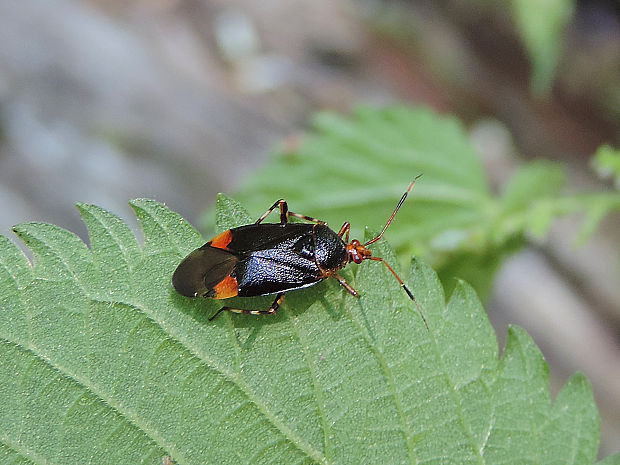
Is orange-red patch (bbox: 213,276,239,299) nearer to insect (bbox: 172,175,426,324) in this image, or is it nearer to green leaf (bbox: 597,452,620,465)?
insect (bbox: 172,175,426,324)

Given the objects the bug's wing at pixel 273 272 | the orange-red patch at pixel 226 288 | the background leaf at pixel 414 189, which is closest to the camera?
the orange-red patch at pixel 226 288

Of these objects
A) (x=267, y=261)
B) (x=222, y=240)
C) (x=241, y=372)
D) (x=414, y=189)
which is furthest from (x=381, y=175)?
(x=241, y=372)

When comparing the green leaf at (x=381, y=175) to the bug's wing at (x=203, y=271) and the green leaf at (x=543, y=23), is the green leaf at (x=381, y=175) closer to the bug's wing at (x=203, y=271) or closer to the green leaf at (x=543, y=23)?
the green leaf at (x=543, y=23)

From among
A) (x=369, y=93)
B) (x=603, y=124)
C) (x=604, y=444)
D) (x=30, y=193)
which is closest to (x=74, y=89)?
(x=30, y=193)

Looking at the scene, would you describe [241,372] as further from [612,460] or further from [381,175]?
[381,175]

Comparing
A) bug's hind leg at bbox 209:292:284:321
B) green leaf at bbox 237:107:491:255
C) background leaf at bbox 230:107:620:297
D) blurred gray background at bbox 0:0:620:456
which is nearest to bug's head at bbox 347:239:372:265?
bug's hind leg at bbox 209:292:284:321

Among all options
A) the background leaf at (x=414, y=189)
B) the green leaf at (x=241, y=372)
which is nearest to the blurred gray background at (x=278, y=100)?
the background leaf at (x=414, y=189)
